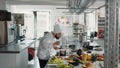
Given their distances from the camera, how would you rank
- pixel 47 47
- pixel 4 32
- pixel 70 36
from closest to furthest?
pixel 47 47, pixel 4 32, pixel 70 36

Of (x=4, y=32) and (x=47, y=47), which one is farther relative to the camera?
(x=4, y=32)

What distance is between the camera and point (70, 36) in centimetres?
434

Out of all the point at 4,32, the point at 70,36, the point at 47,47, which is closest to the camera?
the point at 47,47

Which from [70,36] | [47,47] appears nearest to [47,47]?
[47,47]

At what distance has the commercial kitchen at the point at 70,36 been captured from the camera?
101 cm

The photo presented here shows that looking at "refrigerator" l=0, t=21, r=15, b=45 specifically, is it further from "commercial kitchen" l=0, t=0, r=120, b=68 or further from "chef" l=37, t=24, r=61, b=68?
"chef" l=37, t=24, r=61, b=68

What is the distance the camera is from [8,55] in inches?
129

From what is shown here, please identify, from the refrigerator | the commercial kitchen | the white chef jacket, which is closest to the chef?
the white chef jacket

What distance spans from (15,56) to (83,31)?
169 cm

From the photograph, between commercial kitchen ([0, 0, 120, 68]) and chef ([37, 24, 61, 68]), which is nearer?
commercial kitchen ([0, 0, 120, 68])

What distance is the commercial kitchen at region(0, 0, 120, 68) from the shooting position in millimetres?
1014

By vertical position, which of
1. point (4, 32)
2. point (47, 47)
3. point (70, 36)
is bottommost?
point (47, 47)

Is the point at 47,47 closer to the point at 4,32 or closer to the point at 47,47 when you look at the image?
the point at 47,47

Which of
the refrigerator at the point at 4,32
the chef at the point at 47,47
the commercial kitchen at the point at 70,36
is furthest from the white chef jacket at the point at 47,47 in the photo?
the refrigerator at the point at 4,32
